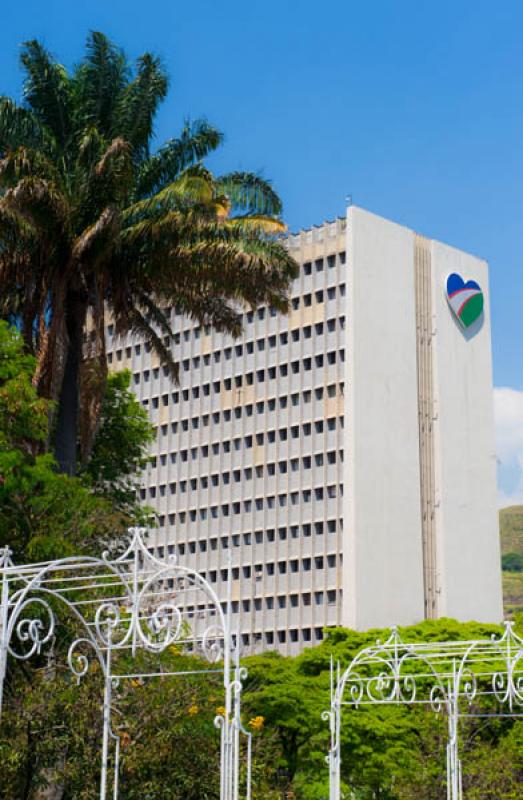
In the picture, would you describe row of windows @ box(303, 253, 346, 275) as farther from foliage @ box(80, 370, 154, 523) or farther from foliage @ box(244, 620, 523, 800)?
foliage @ box(244, 620, 523, 800)

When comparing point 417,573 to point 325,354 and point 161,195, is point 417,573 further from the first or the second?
point 161,195

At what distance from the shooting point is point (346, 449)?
7288 cm

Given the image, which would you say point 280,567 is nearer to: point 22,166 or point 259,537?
point 259,537

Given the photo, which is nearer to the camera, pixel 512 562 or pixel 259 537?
pixel 259 537

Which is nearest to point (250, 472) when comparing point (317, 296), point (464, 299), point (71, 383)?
point (317, 296)

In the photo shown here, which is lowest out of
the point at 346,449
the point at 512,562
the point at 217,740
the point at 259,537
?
the point at 217,740

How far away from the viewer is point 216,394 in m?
82.0

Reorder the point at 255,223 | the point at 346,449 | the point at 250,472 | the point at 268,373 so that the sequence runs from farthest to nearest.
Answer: the point at 268,373
the point at 250,472
the point at 346,449
the point at 255,223

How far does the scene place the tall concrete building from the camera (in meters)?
73.1

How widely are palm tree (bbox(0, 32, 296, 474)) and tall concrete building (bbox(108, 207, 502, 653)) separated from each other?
4336 cm

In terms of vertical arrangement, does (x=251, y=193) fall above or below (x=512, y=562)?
below

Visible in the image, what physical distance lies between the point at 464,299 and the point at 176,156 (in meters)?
53.9

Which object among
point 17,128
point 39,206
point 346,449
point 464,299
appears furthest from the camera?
point 464,299

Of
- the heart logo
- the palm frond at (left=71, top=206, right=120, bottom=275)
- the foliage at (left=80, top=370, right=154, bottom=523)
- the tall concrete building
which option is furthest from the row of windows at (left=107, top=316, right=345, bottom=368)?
the palm frond at (left=71, top=206, right=120, bottom=275)
